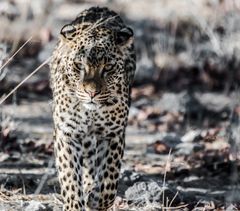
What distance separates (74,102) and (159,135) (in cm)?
376

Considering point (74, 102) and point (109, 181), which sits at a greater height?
point (74, 102)

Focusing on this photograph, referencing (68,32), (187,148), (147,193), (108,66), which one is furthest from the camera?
(187,148)

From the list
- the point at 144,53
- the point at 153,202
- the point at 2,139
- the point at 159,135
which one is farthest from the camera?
the point at 144,53

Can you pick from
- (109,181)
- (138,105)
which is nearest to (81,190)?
(109,181)

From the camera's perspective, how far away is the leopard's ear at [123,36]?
337 inches

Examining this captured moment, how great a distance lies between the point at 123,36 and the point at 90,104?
83 centimetres

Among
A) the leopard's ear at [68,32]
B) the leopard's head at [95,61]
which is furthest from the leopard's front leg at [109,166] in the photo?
the leopard's ear at [68,32]

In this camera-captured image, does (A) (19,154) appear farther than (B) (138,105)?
No

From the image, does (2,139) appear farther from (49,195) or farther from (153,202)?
(153,202)

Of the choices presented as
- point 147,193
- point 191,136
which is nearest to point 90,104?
point 147,193

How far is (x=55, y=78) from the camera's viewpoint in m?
8.63

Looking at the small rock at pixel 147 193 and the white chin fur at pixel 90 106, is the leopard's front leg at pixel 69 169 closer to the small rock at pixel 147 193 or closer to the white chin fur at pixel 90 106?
the white chin fur at pixel 90 106

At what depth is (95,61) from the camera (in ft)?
A: 26.9

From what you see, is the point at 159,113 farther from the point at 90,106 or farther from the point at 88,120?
the point at 90,106
